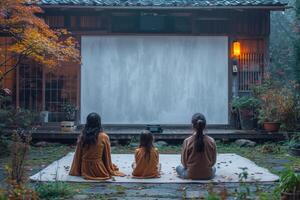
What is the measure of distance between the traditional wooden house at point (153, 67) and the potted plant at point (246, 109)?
65 cm

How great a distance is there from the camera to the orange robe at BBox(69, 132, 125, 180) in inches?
333

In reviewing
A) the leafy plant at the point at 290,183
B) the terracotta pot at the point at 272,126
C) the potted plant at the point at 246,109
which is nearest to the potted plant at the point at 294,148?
the terracotta pot at the point at 272,126

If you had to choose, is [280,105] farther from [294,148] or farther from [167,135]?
[167,135]

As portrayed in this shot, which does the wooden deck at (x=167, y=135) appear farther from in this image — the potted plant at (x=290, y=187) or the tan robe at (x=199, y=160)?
the potted plant at (x=290, y=187)

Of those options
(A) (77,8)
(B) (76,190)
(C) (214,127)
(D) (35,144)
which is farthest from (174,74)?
(B) (76,190)

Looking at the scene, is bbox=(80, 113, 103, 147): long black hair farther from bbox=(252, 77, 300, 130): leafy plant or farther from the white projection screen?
the white projection screen

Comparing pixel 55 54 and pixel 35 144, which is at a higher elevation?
pixel 55 54

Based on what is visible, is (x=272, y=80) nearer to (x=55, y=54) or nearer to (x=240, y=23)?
(x=240, y=23)

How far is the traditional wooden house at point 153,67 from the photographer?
15.1m

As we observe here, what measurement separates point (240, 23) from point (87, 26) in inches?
167

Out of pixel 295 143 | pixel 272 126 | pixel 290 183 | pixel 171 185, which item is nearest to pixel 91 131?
pixel 171 185

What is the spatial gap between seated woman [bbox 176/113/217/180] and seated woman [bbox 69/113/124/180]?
1.23m

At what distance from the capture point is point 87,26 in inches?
594

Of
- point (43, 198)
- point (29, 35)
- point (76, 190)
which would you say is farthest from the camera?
point (29, 35)
